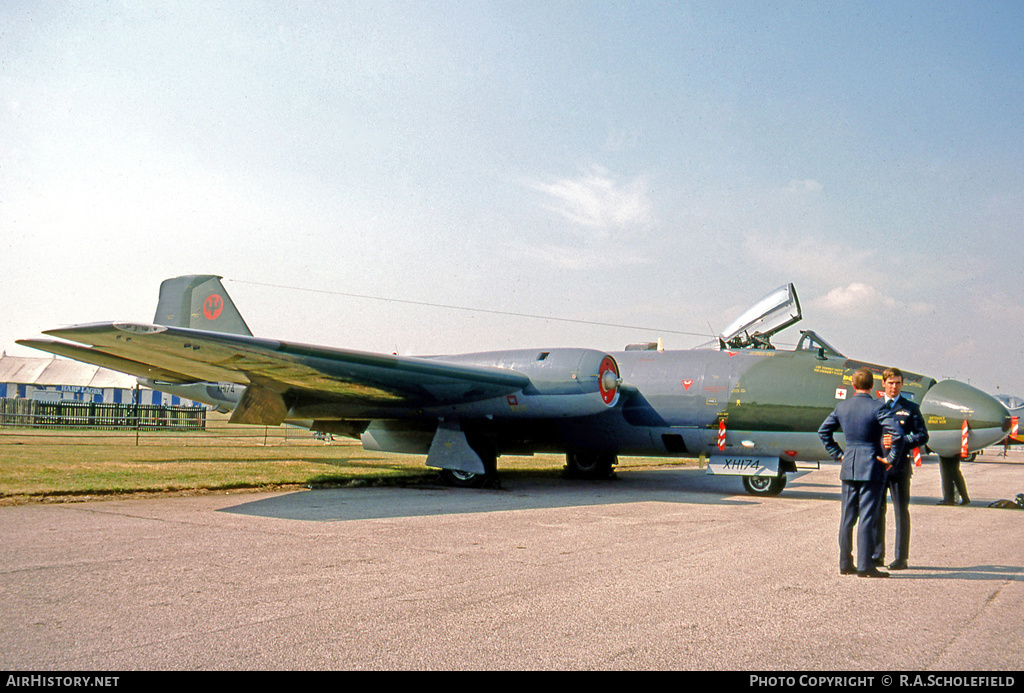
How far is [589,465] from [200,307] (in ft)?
33.3

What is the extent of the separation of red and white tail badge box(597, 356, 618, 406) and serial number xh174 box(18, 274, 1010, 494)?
3cm

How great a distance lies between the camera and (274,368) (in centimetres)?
1094

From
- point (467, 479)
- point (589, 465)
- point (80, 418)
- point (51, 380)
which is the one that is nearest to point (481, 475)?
point (467, 479)

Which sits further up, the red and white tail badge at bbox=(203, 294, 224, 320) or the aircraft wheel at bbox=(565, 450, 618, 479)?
the red and white tail badge at bbox=(203, 294, 224, 320)

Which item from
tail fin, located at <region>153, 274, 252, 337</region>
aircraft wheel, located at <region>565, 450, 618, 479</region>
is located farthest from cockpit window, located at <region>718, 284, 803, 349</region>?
tail fin, located at <region>153, 274, 252, 337</region>

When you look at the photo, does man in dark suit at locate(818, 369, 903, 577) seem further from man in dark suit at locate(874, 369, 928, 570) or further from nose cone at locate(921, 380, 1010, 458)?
nose cone at locate(921, 380, 1010, 458)

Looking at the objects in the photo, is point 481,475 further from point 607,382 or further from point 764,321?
point 764,321

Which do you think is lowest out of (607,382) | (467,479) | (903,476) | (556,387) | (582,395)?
(467,479)

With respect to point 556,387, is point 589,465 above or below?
below

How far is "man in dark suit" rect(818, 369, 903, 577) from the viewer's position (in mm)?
5566

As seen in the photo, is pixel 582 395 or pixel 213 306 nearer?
pixel 582 395

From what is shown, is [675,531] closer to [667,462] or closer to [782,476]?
[782,476]

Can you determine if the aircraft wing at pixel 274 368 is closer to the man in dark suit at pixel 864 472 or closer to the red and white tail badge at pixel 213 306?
the red and white tail badge at pixel 213 306

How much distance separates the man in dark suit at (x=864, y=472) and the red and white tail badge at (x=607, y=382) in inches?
252
